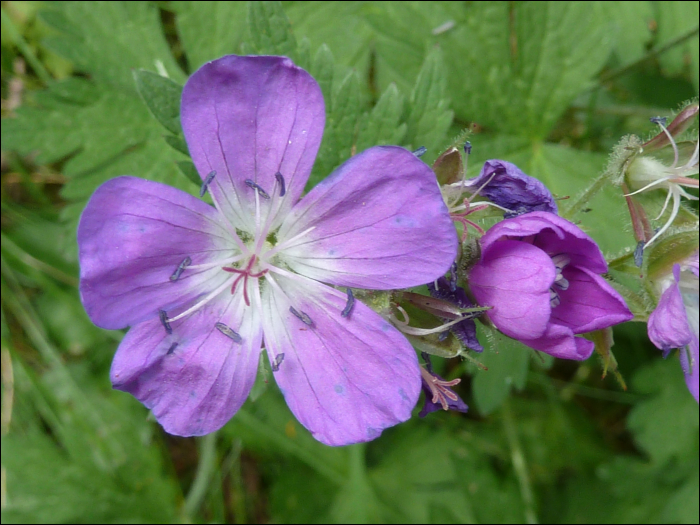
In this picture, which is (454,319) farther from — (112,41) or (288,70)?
(112,41)

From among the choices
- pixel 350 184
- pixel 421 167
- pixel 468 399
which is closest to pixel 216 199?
pixel 350 184

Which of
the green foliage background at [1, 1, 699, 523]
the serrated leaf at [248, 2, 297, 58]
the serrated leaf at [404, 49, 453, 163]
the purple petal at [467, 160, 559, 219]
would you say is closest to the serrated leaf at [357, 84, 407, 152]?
the green foliage background at [1, 1, 699, 523]

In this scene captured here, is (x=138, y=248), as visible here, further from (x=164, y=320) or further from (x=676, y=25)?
A: (x=676, y=25)

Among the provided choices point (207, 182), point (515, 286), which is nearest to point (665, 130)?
point (515, 286)

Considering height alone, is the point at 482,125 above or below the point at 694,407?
above

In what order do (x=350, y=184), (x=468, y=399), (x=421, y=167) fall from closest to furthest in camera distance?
1. (x=421, y=167)
2. (x=350, y=184)
3. (x=468, y=399)

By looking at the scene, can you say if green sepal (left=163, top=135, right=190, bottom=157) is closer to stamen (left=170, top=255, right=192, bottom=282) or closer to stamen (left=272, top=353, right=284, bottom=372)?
stamen (left=170, top=255, right=192, bottom=282)
